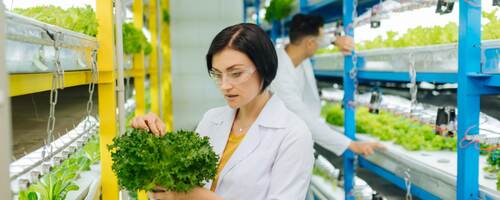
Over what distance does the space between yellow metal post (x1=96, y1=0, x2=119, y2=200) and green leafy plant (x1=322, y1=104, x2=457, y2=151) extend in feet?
6.76

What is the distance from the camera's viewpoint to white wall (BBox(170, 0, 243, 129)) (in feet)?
21.1

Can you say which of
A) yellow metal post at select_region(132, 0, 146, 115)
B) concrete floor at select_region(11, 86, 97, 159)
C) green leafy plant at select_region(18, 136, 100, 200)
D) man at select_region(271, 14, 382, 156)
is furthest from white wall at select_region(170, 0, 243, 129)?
concrete floor at select_region(11, 86, 97, 159)

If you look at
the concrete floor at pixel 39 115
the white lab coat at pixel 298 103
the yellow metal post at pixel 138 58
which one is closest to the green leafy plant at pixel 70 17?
the concrete floor at pixel 39 115

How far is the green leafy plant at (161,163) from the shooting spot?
59.5 inches

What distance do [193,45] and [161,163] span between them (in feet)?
16.6

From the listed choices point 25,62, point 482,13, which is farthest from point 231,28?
point 482,13

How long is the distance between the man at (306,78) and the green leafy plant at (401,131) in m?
0.43

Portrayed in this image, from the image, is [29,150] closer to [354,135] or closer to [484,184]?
[484,184]

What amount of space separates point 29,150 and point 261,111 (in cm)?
90

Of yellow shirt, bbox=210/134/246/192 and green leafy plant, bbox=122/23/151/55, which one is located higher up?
green leafy plant, bbox=122/23/151/55

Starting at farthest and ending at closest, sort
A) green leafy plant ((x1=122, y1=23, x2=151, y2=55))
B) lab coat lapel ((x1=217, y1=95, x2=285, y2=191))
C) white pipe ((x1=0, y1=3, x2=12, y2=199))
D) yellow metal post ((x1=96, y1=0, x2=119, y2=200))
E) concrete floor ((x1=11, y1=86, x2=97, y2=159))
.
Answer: green leafy plant ((x1=122, y1=23, x2=151, y2=55)), yellow metal post ((x1=96, y1=0, x2=119, y2=200)), lab coat lapel ((x1=217, y1=95, x2=285, y2=191)), concrete floor ((x1=11, y1=86, x2=97, y2=159)), white pipe ((x1=0, y1=3, x2=12, y2=199))

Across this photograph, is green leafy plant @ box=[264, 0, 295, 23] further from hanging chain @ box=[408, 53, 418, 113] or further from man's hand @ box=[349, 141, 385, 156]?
hanging chain @ box=[408, 53, 418, 113]

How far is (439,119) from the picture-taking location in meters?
2.56

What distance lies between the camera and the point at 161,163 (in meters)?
1.51
